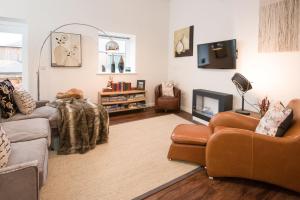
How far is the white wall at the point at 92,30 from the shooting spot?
13.6 ft

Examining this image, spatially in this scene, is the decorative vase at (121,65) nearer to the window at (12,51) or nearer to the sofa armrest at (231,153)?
the window at (12,51)

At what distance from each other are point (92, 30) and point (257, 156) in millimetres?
4297

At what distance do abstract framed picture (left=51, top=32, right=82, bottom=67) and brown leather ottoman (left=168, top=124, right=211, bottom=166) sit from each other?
3178mm

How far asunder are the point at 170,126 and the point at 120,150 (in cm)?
148

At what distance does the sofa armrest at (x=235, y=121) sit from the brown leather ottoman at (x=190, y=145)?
11.0 inches

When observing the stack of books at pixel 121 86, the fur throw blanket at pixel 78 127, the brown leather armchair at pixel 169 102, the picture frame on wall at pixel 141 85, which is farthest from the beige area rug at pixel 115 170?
the picture frame on wall at pixel 141 85

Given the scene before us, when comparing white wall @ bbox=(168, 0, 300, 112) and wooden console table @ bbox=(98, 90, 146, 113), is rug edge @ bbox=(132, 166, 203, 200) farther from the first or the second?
wooden console table @ bbox=(98, 90, 146, 113)

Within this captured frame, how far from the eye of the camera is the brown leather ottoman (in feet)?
8.00

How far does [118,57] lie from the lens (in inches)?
220

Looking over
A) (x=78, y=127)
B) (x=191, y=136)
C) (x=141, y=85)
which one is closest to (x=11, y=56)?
(x=78, y=127)

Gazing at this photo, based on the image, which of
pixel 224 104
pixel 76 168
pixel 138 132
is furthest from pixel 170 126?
pixel 76 168

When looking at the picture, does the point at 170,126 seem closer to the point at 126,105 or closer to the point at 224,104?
the point at 224,104

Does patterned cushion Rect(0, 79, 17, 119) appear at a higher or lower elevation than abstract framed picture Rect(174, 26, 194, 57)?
lower

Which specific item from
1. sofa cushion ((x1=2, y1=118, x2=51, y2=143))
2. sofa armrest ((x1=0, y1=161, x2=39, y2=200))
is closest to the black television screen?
sofa cushion ((x1=2, y1=118, x2=51, y2=143))
